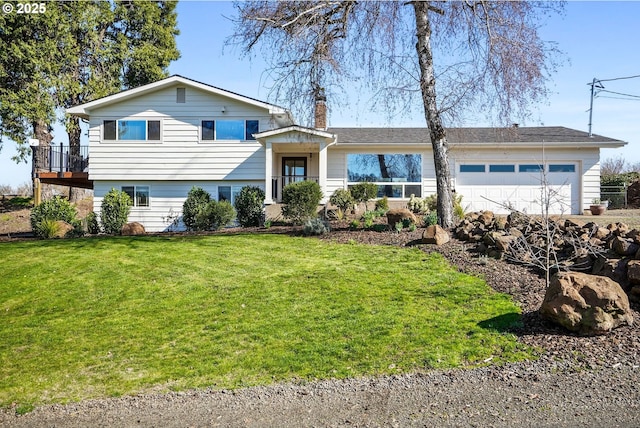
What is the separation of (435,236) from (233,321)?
17.4ft

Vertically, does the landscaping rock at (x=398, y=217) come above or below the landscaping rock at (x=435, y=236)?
above

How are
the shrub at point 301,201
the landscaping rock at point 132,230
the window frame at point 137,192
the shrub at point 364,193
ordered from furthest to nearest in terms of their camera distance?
the window frame at point 137,192 < the shrub at point 364,193 < the landscaping rock at point 132,230 < the shrub at point 301,201

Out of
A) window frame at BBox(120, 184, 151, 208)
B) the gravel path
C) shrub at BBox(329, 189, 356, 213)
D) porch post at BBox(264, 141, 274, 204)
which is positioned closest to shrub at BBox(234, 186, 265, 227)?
porch post at BBox(264, 141, 274, 204)

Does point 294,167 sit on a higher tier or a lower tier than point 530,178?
higher

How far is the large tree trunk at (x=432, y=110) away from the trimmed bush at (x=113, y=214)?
1186 cm

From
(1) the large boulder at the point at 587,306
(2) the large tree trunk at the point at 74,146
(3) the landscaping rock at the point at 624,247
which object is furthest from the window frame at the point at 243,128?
(1) the large boulder at the point at 587,306

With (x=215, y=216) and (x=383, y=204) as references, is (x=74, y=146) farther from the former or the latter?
(x=383, y=204)

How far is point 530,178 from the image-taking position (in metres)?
20.4

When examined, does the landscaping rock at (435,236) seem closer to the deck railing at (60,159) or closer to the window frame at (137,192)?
the window frame at (137,192)

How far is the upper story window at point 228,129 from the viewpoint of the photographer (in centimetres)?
2011

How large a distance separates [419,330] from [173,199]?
53.6 feet

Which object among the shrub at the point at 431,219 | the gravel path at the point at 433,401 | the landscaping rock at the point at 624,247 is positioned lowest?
the gravel path at the point at 433,401

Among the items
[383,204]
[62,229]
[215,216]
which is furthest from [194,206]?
[383,204]

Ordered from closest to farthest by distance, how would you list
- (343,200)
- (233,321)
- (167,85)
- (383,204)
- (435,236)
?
(233,321) → (435,236) → (343,200) → (383,204) → (167,85)
